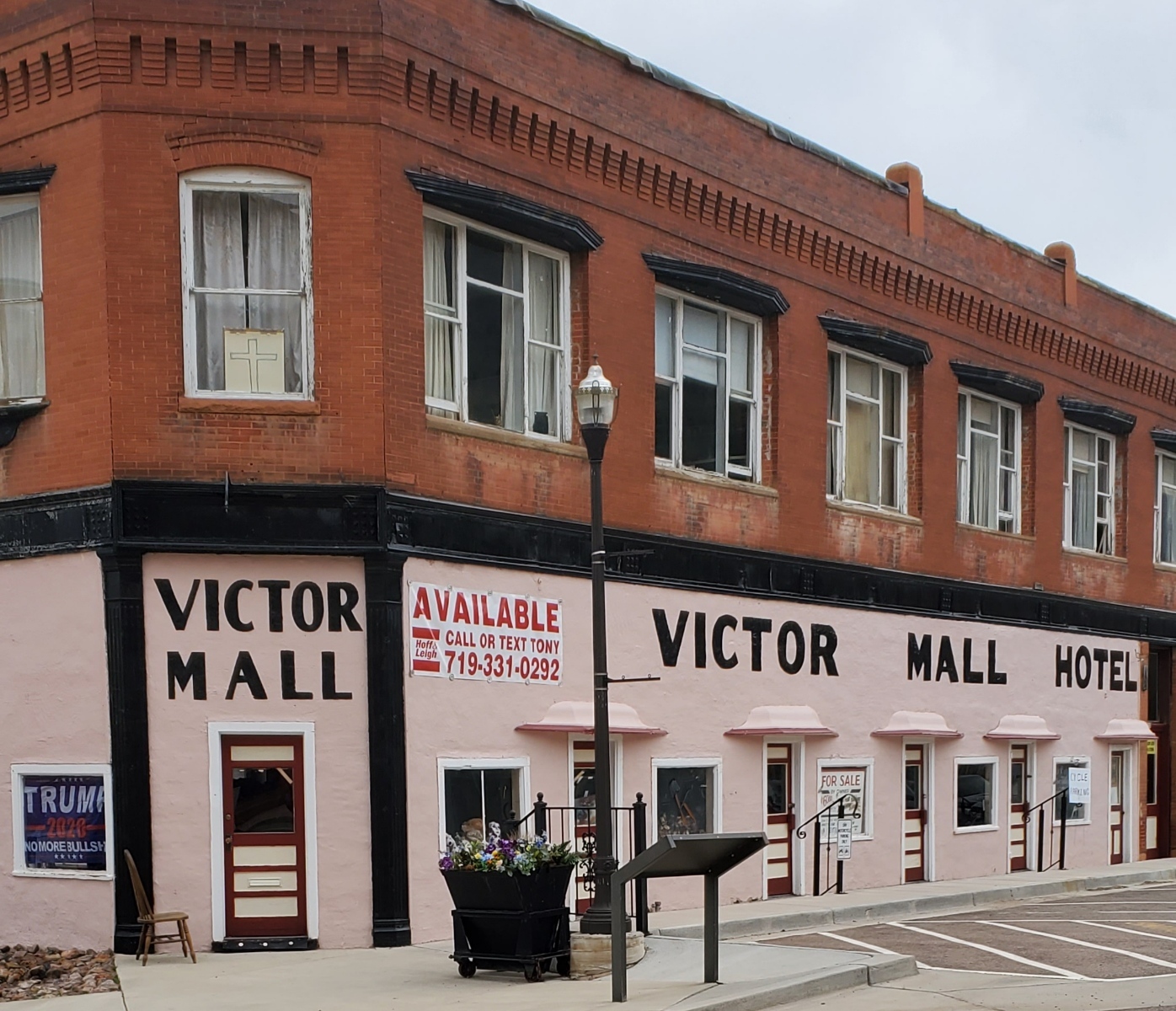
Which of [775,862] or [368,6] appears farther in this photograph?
[775,862]

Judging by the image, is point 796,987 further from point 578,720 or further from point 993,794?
point 993,794

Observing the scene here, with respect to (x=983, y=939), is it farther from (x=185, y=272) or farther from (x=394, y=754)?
(x=185, y=272)

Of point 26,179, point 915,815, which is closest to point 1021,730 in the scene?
point 915,815

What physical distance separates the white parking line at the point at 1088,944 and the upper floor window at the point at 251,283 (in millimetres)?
9330

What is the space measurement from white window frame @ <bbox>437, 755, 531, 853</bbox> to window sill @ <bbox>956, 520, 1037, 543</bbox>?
35.5ft

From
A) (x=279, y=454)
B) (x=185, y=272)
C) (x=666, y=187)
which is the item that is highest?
(x=666, y=187)

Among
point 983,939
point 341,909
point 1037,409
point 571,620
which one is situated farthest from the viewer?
point 1037,409

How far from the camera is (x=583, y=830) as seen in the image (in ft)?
63.7

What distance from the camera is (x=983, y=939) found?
18.1m

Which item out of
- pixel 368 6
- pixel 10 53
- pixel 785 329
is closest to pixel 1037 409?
pixel 785 329

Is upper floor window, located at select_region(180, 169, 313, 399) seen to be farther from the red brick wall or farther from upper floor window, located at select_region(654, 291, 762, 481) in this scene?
upper floor window, located at select_region(654, 291, 762, 481)

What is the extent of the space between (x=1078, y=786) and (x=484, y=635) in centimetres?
1430

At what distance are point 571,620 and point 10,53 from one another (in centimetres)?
828

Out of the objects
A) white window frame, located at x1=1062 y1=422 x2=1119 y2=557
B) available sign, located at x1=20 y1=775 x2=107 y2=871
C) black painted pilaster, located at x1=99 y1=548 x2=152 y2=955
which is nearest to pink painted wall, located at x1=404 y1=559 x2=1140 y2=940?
white window frame, located at x1=1062 y1=422 x2=1119 y2=557
